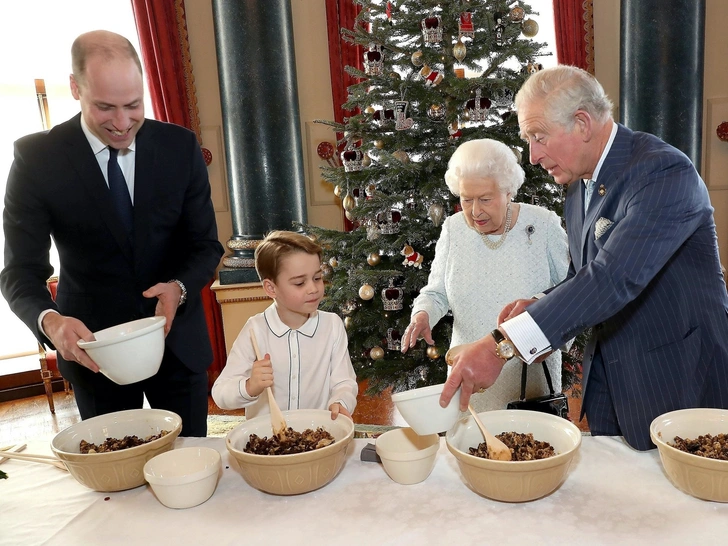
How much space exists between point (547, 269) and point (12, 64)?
442cm

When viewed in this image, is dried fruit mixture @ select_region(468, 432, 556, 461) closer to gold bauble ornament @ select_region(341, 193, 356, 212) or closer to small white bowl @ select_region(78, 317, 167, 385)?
small white bowl @ select_region(78, 317, 167, 385)

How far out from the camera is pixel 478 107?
3.31 metres

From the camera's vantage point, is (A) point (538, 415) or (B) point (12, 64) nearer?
(A) point (538, 415)

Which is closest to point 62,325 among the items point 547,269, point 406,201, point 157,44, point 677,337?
point 677,337

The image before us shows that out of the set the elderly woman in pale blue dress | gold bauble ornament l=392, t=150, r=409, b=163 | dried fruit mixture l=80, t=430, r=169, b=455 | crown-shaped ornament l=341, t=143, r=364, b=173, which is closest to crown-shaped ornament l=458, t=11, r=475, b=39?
gold bauble ornament l=392, t=150, r=409, b=163

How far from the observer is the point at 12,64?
4883mm

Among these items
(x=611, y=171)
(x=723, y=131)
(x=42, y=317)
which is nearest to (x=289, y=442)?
(x=42, y=317)

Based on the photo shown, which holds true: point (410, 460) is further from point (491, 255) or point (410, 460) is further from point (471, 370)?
point (491, 255)

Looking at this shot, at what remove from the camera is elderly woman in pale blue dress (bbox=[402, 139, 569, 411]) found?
2.36 meters

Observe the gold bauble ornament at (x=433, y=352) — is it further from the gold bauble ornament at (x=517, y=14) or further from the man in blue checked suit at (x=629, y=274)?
the gold bauble ornament at (x=517, y=14)

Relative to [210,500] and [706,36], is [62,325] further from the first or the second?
[706,36]

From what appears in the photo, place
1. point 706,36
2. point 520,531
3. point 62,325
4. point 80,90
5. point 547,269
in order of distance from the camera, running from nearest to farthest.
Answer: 1. point 520,531
2. point 62,325
3. point 80,90
4. point 547,269
5. point 706,36

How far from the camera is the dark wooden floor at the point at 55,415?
14.0 ft

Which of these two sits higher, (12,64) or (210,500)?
(12,64)
